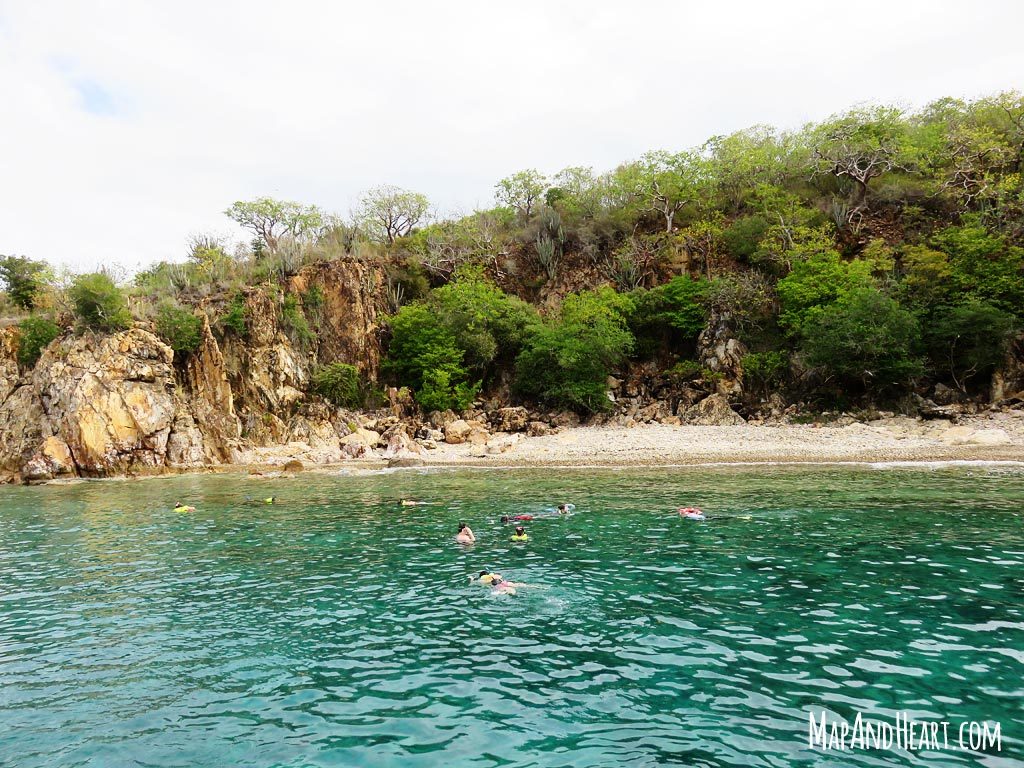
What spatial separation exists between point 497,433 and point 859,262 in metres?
30.0

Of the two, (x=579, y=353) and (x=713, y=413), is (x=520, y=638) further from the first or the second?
(x=579, y=353)

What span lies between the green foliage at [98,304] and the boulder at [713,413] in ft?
138

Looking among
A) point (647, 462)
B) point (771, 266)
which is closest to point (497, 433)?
point (647, 462)

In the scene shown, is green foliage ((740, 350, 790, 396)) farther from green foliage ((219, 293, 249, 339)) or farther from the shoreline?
green foliage ((219, 293, 249, 339))

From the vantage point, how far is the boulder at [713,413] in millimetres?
45062

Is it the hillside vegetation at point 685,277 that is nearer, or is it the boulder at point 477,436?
the hillside vegetation at point 685,277

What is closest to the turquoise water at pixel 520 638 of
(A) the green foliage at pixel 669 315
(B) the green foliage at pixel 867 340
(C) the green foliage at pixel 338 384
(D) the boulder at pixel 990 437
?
(D) the boulder at pixel 990 437

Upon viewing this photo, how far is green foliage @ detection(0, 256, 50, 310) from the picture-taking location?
165 ft

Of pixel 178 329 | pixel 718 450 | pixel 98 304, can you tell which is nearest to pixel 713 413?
pixel 718 450

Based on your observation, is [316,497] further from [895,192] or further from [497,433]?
[895,192]

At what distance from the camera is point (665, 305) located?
54.5m

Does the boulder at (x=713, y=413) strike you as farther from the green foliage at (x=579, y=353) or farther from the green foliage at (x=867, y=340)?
the green foliage at (x=579, y=353)

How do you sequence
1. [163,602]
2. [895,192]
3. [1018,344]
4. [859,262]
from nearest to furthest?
[163,602] → [1018,344] → [859,262] → [895,192]

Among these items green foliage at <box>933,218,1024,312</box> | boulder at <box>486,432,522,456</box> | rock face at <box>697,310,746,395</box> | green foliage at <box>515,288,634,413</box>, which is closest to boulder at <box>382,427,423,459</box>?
boulder at <box>486,432,522,456</box>
